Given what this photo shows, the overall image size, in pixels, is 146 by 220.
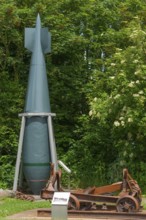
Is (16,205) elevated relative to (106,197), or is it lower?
lower

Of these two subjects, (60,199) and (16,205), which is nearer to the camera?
(60,199)

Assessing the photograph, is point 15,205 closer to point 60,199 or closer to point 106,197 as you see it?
point 106,197

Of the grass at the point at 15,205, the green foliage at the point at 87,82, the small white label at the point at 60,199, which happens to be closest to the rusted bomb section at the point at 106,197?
the grass at the point at 15,205

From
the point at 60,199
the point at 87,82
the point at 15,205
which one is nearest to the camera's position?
the point at 60,199

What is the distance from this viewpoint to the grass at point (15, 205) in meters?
10.9

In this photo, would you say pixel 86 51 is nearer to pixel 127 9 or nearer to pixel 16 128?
pixel 127 9

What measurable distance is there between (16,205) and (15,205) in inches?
0.9

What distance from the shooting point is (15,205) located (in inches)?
475

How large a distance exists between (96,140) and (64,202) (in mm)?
8372

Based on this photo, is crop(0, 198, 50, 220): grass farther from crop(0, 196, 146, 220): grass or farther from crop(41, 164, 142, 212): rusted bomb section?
crop(41, 164, 142, 212): rusted bomb section

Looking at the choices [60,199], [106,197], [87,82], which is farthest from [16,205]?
[87,82]

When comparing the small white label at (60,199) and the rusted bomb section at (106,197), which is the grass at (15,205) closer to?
the rusted bomb section at (106,197)

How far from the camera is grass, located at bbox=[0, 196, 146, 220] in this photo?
10919 millimetres

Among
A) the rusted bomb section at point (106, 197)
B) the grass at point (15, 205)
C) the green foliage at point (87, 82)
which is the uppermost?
the green foliage at point (87, 82)
